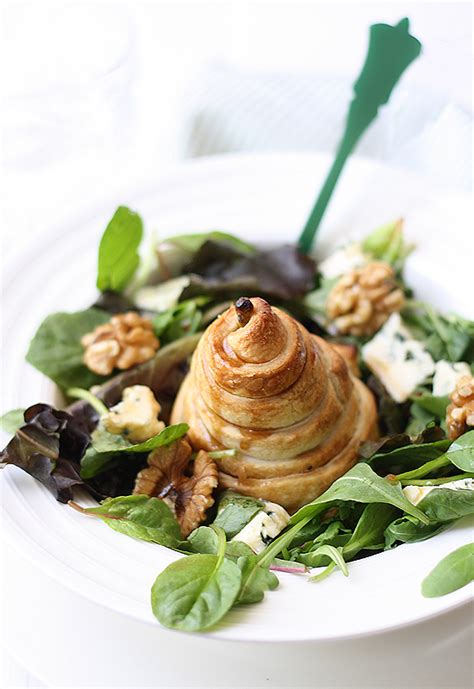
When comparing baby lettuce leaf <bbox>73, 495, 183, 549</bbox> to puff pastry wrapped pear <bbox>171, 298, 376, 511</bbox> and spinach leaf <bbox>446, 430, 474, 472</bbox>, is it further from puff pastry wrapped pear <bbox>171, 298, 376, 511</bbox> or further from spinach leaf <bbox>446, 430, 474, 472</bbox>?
spinach leaf <bbox>446, 430, 474, 472</bbox>

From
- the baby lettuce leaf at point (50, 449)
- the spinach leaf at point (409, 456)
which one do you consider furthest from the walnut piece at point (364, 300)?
the baby lettuce leaf at point (50, 449)

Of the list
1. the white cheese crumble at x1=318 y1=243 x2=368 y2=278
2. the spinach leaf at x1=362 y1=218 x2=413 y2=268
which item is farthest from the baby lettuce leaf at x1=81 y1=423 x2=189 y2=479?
the spinach leaf at x1=362 y1=218 x2=413 y2=268

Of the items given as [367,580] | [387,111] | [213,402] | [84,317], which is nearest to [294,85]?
[387,111]

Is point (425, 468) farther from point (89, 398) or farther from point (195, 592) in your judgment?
point (89, 398)

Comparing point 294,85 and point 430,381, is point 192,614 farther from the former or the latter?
point 294,85

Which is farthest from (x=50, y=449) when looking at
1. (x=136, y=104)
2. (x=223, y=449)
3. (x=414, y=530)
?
(x=136, y=104)
